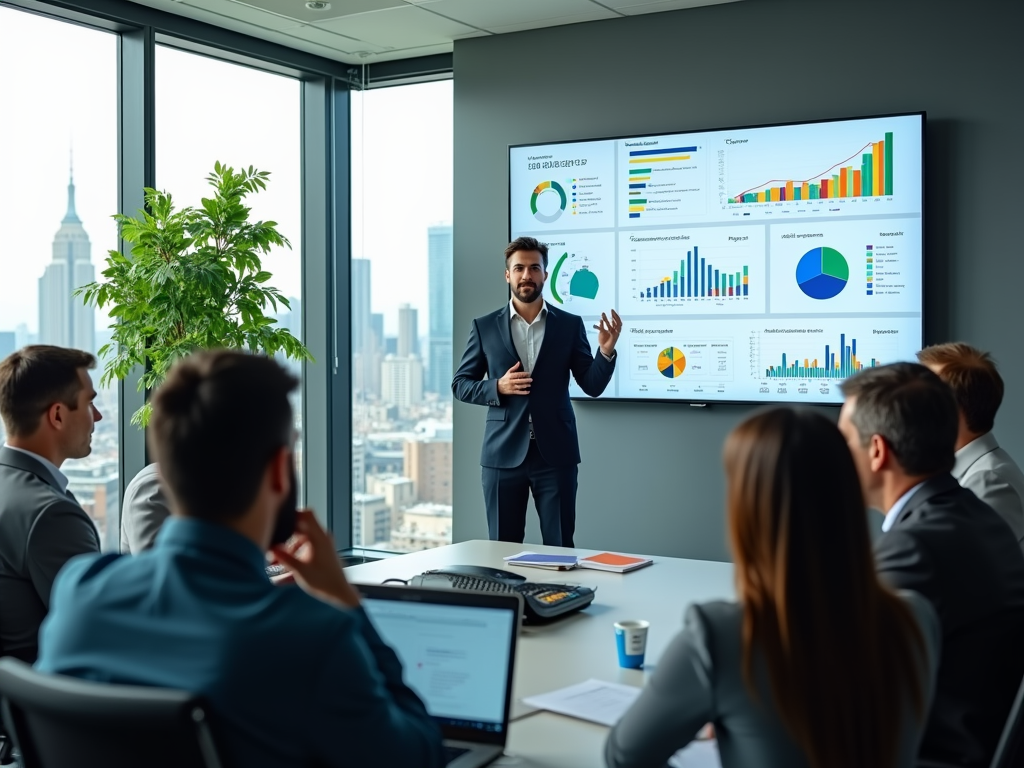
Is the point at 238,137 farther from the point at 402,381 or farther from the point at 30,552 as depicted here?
the point at 30,552

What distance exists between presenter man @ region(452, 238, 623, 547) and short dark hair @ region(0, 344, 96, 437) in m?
2.12

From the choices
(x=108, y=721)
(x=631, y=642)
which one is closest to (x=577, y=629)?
(x=631, y=642)

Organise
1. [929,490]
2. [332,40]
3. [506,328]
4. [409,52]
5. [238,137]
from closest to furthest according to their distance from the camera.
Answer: [929,490] → [506,328] → [332,40] → [238,137] → [409,52]

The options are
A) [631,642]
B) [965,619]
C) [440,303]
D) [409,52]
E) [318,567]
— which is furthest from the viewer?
[440,303]

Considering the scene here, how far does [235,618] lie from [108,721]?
0.53ft

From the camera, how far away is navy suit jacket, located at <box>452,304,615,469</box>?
14.9 feet

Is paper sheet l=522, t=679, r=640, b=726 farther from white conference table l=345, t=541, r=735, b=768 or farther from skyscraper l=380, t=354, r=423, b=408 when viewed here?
skyscraper l=380, t=354, r=423, b=408

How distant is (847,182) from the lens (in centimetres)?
468

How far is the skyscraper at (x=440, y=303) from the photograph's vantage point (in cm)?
612

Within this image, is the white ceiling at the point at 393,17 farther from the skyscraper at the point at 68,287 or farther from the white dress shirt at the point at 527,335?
the white dress shirt at the point at 527,335

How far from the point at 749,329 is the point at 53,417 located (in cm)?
326

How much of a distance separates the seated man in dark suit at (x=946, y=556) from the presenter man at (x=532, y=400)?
8.27ft

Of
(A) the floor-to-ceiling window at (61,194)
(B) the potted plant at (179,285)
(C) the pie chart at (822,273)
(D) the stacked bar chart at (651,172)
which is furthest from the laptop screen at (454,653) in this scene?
(D) the stacked bar chart at (651,172)

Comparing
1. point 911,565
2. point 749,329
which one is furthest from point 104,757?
point 749,329
